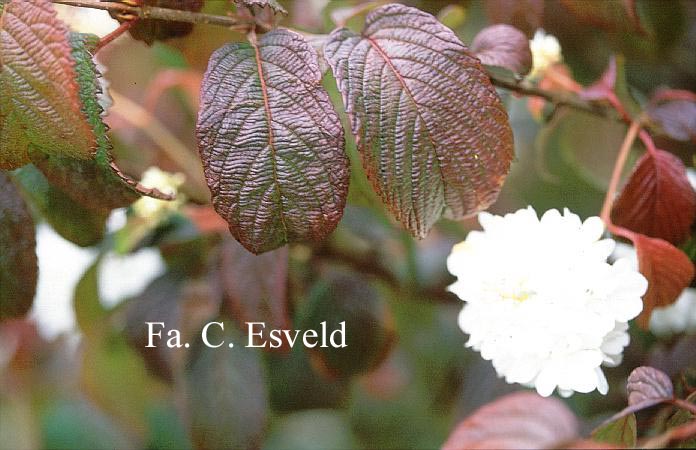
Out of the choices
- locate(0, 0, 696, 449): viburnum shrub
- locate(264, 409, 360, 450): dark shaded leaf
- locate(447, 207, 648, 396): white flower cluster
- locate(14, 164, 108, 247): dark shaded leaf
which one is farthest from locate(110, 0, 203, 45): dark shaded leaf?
locate(264, 409, 360, 450): dark shaded leaf

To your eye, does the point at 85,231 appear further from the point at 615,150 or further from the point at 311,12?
the point at 615,150

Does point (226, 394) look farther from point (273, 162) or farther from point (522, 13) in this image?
point (522, 13)

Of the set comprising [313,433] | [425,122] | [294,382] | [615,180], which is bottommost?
[313,433]

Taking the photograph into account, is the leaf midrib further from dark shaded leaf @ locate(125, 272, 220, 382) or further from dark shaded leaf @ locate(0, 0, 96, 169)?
dark shaded leaf @ locate(125, 272, 220, 382)

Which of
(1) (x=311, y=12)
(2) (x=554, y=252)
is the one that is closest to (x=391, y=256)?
(1) (x=311, y=12)

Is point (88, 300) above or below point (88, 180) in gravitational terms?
below

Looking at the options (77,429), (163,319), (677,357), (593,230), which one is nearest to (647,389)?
(593,230)
